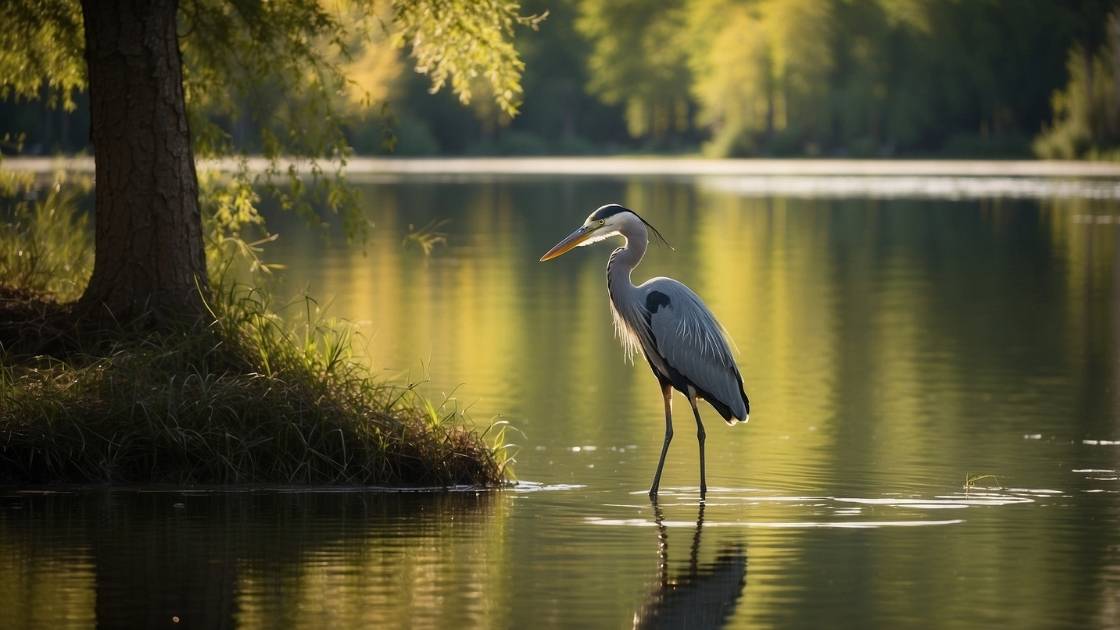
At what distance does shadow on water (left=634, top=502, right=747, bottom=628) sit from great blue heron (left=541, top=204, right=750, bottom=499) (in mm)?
2103

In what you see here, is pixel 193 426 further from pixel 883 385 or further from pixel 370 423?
pixel 883 385

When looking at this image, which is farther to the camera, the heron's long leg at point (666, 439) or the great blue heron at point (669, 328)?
the great blue heron at point (669, 328)

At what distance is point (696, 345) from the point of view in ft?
42.0

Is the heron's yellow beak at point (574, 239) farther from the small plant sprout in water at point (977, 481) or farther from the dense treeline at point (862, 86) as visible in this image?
the dense treeline at point (862, 86)

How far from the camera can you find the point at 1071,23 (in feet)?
358

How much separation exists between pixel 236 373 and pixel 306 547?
296 centimetres

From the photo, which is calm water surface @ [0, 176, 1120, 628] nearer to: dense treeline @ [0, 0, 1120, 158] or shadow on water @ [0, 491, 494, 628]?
shadow on water @ [0, 491, 494, 628]

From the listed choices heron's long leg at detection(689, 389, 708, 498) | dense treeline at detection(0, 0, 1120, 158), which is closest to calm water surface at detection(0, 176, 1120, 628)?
heron's long leg at detection(689, 389, 708, 498)

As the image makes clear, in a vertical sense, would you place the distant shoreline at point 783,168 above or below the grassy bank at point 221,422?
above

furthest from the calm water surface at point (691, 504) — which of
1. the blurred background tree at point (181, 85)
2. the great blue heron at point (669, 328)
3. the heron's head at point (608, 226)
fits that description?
the blurred background tree at point (181, 85)

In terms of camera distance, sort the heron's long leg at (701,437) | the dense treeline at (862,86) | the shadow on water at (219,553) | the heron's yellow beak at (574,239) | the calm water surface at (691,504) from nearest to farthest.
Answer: the shadow on water at (219,553), the calm water surface at (691,504), the heron's long leg at (701,437), the heron's yellow beak at (574,239), the dense treeline at (862,86)

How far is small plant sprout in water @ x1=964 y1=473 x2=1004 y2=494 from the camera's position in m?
12.8

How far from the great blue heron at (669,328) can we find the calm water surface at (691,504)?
0.60 metres

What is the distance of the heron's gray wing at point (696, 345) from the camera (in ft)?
42.0
